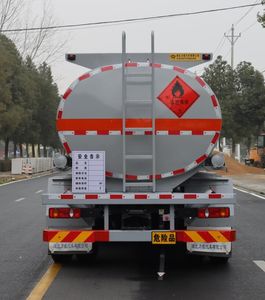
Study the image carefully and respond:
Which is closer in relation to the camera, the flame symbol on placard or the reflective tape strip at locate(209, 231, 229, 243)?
the reflective tape strip at locate(209, 231, 229, 243)

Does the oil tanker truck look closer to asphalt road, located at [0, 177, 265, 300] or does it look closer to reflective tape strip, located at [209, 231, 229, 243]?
reflective tape strip, located at [209, 231, 229, 243]

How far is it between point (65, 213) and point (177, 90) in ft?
6.99

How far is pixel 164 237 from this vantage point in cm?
738

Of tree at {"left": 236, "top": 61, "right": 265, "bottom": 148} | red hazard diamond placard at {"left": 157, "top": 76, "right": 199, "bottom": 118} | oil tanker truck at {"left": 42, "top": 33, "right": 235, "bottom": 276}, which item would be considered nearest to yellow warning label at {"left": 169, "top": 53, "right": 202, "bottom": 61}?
oil tanker truck at {"left": 42, "top": 33, "right": 235, "bottom": 276}

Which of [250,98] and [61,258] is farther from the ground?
[250,98]

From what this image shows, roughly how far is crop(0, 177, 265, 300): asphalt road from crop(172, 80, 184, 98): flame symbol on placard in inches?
92.5

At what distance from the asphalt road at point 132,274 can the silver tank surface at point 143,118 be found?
1358mm

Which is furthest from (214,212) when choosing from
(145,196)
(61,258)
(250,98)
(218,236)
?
(250,98)

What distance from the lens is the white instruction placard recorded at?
743 cm

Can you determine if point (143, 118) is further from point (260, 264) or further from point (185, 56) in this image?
point (260, 264)

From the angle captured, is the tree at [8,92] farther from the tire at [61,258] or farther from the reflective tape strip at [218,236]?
the reflective tape strip at [218,236]

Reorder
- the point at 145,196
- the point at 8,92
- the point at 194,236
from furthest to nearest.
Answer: the point at 8,92 < the point at 194,236 < the point at 145,196

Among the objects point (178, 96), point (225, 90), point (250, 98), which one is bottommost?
point (178, 96)

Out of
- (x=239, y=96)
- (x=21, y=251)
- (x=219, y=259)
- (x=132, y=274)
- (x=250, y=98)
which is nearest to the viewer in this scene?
(x=132, y=274)
